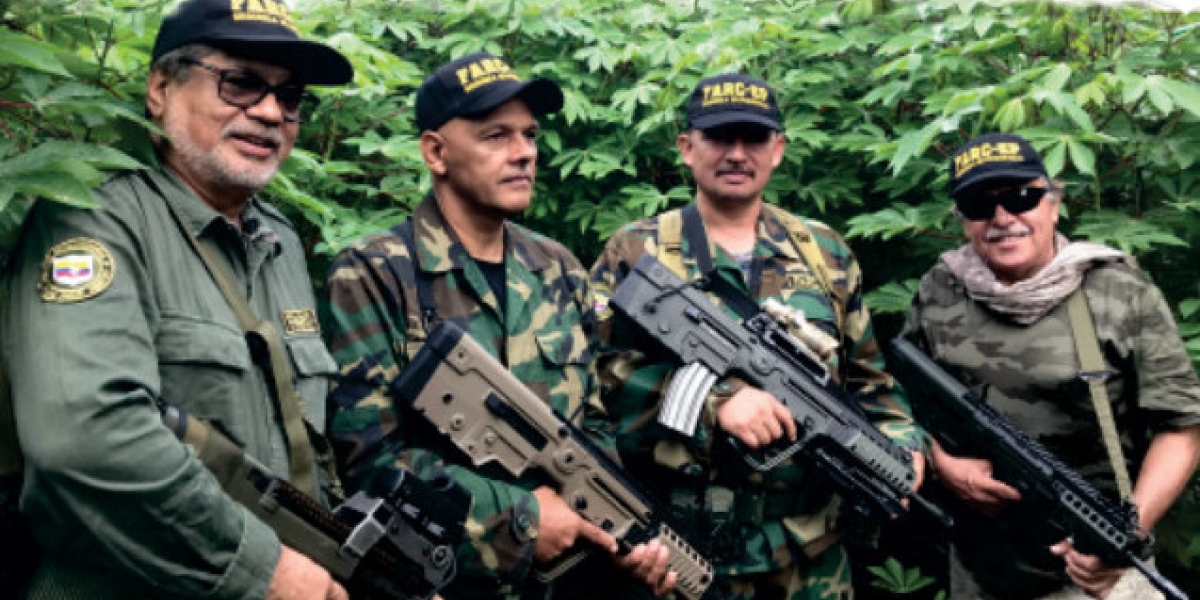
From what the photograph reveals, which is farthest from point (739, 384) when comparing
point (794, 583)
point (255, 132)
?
point (255, 132)

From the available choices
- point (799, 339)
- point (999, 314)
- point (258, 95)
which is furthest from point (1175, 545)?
point (258, 95)

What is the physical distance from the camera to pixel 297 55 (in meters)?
2.35

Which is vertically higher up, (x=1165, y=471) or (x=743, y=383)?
(x=743, y=383)

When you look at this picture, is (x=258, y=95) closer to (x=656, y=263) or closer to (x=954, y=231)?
(x=656, y=263)

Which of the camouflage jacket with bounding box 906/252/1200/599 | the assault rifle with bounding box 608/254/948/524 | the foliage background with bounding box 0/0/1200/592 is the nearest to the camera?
the assault rifle with bounding box 608/254/948/524

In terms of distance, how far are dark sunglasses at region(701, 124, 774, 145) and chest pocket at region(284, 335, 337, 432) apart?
1.74 metres

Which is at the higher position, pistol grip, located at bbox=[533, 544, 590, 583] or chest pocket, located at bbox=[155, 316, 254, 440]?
chest pocket, located at bbox=[155, 316, 254, 440]

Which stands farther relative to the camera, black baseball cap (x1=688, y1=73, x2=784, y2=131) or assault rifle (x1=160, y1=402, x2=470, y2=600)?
black baseball cap (x1=688, y1=73, x2=784, y2=131)

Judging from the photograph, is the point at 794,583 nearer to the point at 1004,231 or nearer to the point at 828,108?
the point at 1004,231

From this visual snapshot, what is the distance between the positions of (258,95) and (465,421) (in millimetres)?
985

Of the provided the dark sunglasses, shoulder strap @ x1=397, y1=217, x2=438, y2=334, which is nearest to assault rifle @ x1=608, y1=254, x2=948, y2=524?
the dark sunglasses

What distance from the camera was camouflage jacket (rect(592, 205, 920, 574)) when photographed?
330 centimetres

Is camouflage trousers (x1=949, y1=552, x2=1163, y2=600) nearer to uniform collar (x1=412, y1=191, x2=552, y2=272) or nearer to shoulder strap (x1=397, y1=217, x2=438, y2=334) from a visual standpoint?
uniform collar (x1=412, y1=191, x2=552, y2=272)

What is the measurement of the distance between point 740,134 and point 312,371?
6.15ft
